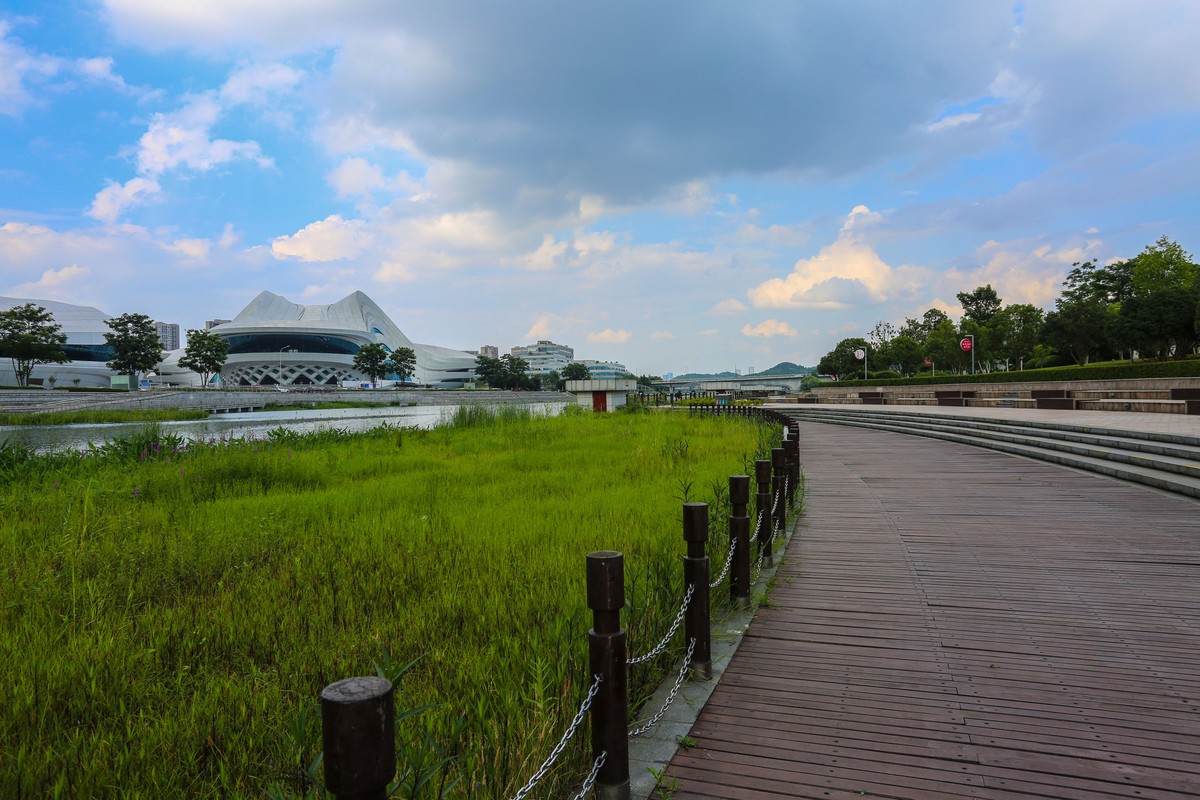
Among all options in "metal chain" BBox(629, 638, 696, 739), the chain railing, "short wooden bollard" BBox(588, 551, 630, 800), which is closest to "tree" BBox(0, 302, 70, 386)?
the chain railing

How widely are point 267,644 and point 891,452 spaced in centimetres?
1419

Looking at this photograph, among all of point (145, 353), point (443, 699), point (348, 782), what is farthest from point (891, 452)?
point (145, 353)

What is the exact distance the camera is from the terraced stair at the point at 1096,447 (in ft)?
29.3

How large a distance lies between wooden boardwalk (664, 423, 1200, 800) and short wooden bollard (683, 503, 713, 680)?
171 millimetres

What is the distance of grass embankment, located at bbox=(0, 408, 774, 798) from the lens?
2531 millimetres

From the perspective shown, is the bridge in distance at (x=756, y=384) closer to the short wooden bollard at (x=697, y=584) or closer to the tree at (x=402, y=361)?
the tree at (x=402, y=361)

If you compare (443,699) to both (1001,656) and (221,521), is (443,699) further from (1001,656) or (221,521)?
(221,521)

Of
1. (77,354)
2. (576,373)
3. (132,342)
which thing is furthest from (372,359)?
(576,373)

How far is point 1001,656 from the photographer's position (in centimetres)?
369

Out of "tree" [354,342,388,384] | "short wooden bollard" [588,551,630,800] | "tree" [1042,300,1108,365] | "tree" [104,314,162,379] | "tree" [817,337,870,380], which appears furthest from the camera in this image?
"tree" [354,342,388,384]

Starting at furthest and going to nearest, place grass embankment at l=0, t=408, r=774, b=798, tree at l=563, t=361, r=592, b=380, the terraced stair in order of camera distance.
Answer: tree at l=563, t=361, r=592, b=380
the terraced stair
grass embankment at l=0, t=408, r=774, b=798

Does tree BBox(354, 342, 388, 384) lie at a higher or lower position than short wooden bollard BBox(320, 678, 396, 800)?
higher

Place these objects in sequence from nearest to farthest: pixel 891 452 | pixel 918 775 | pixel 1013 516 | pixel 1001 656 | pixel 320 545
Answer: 1. pixel 918 775
2. pixel 1001 656
3. pixel 320 545
4. pixel 1013 516
5. pixel 891 452

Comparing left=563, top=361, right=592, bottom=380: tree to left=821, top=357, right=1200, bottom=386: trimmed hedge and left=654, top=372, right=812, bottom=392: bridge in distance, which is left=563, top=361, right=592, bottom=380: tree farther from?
left=821, top=357, right=1200, bottom=386: trimmed hedge
